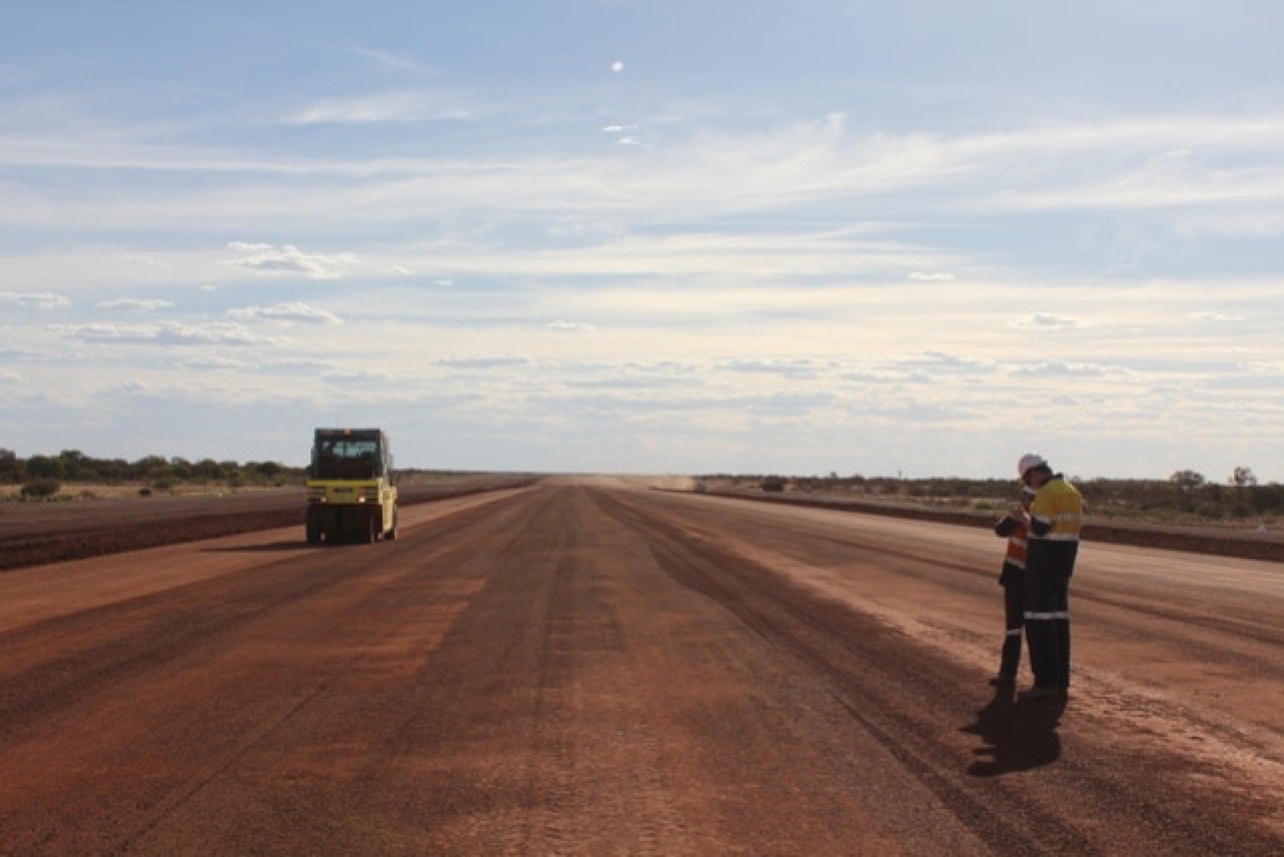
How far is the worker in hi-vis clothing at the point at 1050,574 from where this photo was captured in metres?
12.0

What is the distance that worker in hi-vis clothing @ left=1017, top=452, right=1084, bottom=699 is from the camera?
11953 mm

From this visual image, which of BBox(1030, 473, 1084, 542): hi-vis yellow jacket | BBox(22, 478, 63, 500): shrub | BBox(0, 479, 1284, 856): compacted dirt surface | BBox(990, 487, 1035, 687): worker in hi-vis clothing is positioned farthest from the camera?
BBox(22, 478, 63, 500): shrub

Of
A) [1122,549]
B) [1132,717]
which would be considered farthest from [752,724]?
[1122,549]

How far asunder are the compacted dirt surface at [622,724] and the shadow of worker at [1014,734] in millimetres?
43

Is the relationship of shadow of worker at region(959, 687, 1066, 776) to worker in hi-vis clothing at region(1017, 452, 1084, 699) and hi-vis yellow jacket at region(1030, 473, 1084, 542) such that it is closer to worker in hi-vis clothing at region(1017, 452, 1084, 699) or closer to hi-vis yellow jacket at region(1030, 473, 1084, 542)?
worker in hi-vis clothing at region(1017, 452, 1084, 699)

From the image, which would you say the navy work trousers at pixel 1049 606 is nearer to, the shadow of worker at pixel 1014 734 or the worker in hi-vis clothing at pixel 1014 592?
the shadow of worker at pixel 1014 734

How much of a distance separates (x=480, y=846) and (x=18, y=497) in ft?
284

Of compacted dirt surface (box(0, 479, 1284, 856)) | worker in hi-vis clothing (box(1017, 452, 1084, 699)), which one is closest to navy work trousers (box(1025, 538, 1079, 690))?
worker in hi-vis clothing (box(1017, 452, 1084, 699))

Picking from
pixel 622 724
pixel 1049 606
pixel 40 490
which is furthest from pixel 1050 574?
pixel 40 490

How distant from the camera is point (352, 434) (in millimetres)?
36531

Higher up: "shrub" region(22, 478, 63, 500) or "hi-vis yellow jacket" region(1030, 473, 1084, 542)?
"hi-vis yellow jacket" region(1030, 473, 1084, 542)

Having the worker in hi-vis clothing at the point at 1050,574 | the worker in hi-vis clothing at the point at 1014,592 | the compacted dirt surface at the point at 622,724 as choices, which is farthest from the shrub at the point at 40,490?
the worker in hi-vis clothing at the point at 1050,574

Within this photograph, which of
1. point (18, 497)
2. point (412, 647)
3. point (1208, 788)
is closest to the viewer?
point (1208, 788)

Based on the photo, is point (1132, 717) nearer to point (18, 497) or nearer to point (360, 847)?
point (360, 847)
